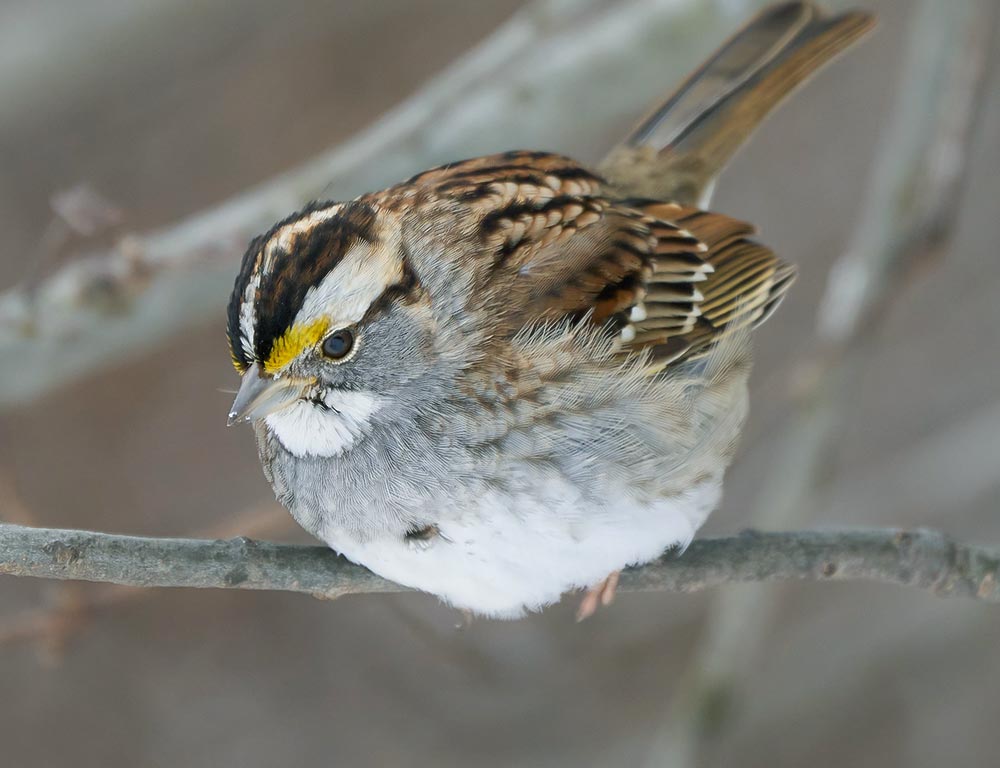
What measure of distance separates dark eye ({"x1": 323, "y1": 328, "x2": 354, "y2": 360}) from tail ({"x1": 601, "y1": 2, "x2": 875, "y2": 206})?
1275 millimetres

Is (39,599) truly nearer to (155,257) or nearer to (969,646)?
(155,257)

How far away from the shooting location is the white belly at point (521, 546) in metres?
2.57

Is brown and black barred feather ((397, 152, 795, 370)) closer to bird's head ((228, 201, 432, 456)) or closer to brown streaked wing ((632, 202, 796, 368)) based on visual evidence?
brown streaked wing ((632, 202, 796, 368))

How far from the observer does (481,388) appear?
8.76ft

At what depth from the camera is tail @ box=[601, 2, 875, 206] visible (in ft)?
11.8

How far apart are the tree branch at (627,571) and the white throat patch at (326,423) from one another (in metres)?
0.24

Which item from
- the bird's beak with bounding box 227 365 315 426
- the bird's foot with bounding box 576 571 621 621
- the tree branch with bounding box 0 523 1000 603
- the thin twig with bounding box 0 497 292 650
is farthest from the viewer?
the thin twig with bounding box 0 497 292 650

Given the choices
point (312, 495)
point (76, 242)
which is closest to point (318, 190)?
point (312, 495)

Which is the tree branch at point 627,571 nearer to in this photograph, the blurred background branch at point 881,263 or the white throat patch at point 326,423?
the white throat patch at point 326,423

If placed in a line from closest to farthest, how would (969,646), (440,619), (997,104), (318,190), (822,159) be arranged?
1. (318,190)
2. (440,619)
3. (969,646)
4. (997,104)
5. (822,159)

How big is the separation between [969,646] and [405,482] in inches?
129

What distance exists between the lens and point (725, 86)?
3.69 metres

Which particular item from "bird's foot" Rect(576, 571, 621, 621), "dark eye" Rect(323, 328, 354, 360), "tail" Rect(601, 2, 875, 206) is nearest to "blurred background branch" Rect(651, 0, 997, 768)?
"tail" Rect(601, 2, 875, 206)

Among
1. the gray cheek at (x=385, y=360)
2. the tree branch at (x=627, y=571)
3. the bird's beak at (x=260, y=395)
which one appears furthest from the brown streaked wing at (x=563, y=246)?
the tree branch at (x=627, y=571)
